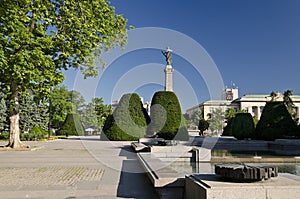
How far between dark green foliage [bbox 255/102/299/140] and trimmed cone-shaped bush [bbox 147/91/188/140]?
626cm

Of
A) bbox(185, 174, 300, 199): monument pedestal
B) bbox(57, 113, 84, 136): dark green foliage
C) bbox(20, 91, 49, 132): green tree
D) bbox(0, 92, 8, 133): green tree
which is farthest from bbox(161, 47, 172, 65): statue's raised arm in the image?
bbox(185, 174, 300, 199): monument pedestal

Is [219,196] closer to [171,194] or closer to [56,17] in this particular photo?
[171,194]

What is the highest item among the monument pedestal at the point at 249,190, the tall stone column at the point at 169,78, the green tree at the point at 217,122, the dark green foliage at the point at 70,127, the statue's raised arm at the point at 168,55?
the statue's raised arm at the point at 168,55

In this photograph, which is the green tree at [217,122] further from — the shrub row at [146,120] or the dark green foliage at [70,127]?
the shrub row at [146,120]

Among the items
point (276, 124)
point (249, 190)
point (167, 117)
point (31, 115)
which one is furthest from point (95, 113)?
point (249, 190)

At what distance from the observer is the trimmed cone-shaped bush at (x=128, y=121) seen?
26141 mm

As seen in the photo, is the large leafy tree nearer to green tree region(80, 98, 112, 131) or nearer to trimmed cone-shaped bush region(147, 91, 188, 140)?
trimmed cone-shaped bush region(147, 91, 188, 140)

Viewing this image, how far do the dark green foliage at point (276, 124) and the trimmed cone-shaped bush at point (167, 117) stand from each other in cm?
626

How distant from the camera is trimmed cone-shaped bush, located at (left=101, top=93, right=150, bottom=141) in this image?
26.1m

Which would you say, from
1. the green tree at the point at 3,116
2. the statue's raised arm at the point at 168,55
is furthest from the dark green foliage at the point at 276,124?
the green tree at the point at 3,116

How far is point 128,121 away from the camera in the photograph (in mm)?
26578

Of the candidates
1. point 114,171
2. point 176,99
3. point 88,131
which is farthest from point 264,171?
point 88,131

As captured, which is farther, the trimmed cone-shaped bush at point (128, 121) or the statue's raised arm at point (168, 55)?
the statue's raised arm at point (168, 55)

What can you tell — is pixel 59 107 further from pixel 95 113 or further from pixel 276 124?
pixel 276 124
